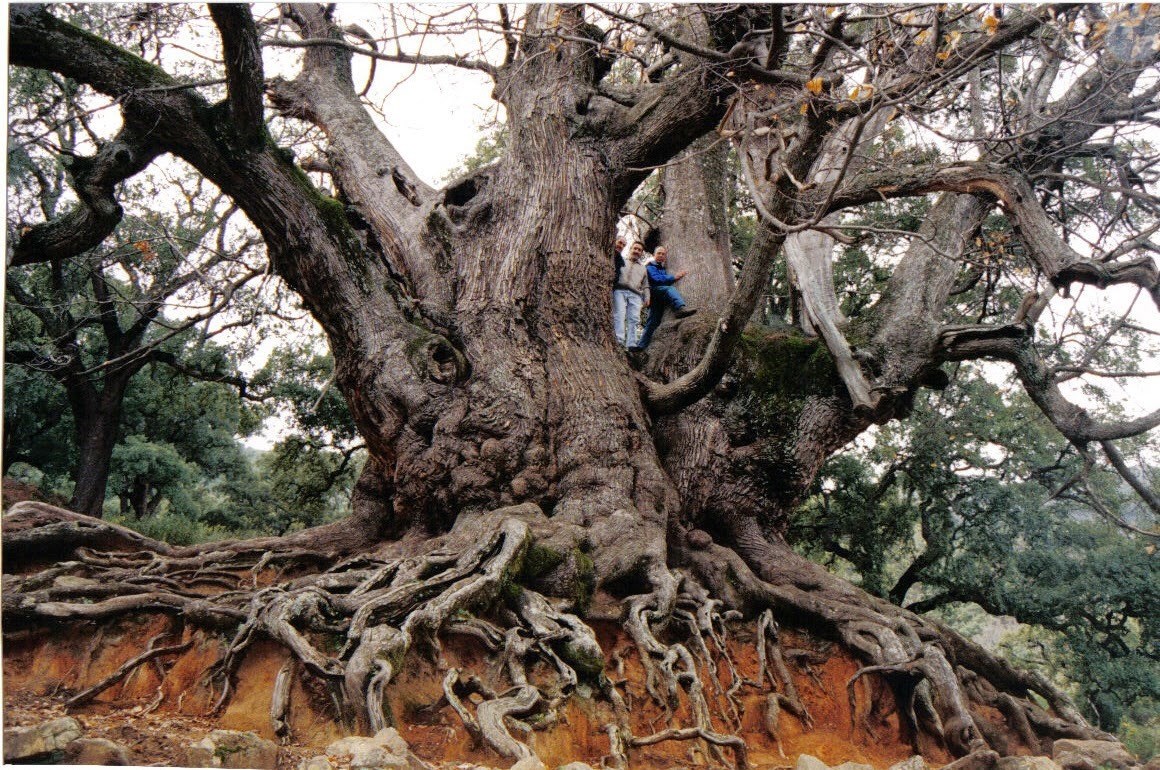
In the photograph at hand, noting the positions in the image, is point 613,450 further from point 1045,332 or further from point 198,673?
point 1045,332

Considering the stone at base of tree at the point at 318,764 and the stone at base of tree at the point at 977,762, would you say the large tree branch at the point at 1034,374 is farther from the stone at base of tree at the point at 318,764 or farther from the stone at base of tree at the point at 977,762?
the stone at base of tree at the point at 318,764

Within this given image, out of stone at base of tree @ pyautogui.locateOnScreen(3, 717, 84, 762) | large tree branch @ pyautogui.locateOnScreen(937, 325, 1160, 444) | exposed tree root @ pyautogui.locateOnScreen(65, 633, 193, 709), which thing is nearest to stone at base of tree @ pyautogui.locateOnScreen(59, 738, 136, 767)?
stone at base of tree @ pyautogui.locateOnScreen(3, 717, 84, 762)

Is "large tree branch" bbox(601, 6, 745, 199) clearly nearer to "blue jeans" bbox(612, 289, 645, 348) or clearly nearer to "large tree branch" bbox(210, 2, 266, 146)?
"blue jeans" bbox(612, 289, 645, 348)

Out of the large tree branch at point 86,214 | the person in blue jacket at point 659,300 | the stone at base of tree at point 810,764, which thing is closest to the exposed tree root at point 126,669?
the large tree branch at point 86,214

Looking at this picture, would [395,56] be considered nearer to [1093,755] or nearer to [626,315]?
[626,315]

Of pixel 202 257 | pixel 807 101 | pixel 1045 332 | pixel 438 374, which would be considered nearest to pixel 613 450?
pixel 438 374

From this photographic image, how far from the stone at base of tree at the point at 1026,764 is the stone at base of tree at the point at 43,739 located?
3.27m

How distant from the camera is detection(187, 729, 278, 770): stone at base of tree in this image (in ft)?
7.20

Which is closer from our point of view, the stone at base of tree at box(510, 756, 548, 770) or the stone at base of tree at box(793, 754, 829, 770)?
the stone at base of tree at box(510, 756, 548, 770)

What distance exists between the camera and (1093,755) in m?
2.93

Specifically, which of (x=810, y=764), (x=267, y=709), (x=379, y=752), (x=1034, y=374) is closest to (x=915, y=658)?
(x=810, y=764)

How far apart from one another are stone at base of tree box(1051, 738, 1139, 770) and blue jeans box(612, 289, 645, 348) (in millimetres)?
3877

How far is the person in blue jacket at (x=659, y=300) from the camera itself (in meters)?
5.86

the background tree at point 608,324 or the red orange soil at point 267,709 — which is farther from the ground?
the background tree at point 608,324
